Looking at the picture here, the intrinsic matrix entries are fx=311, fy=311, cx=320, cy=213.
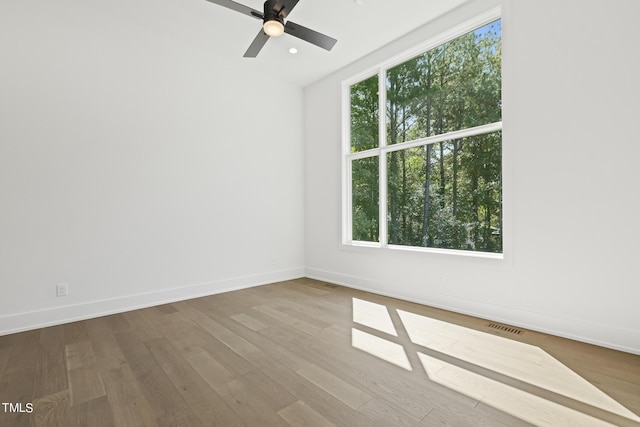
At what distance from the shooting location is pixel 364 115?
446cm

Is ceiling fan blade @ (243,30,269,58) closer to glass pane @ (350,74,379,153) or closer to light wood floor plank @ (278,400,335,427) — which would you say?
glass pane @ (350,74,379,153)

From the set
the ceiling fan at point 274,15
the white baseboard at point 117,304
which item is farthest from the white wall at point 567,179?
the white baseboard at point 117,304

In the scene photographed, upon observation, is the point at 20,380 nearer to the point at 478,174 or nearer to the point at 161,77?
the point at 161,77

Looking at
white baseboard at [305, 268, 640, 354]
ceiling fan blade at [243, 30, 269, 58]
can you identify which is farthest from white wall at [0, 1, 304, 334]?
white baseboard at [305, 268, 640, 354]

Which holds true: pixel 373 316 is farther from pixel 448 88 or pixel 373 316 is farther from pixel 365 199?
pixel 448 88

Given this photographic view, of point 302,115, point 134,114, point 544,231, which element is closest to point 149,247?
point 134,114

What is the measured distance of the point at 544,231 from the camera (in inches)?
106

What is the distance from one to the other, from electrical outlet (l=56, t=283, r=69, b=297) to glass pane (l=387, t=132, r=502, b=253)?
367cm

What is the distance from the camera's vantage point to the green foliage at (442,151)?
3.15m

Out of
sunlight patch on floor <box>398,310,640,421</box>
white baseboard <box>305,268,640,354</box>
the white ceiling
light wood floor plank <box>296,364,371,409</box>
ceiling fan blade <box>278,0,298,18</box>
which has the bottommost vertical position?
sunlight patch on floor <box>398,310,640,421</box>

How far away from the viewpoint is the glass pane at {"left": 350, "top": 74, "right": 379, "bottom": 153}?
4.32 metres

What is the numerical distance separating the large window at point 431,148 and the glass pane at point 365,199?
1cm

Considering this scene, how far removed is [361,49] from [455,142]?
176 centimetres

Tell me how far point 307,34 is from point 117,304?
136 inches
